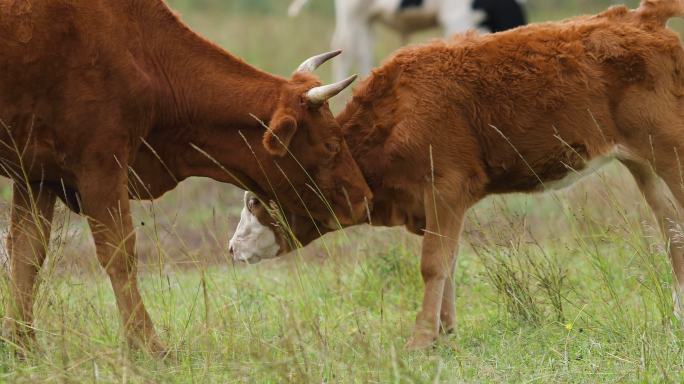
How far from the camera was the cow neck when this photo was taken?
6207 millimetres

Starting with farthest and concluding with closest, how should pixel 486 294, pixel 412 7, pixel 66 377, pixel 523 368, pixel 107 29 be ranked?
1. pixel 412 7
2. pixel 486 294
3. pixel 107 29
4. pixel 523 368
5. pixel 66 377

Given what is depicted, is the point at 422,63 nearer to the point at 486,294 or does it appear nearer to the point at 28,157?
the point at 486,294

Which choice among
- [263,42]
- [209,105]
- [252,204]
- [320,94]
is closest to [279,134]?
[320,94]

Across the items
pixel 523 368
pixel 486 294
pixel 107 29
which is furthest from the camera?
pixel 486 294

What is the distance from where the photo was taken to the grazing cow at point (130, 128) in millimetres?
5742

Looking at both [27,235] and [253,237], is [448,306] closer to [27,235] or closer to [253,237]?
[253,237]

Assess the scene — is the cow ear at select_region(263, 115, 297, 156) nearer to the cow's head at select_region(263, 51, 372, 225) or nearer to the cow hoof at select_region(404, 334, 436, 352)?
the cow's head at select_region(263, 51, 372, 225)

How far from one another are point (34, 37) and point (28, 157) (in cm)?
59

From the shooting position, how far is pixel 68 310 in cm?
575

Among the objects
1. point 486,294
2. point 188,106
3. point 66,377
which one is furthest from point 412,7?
point 66,377

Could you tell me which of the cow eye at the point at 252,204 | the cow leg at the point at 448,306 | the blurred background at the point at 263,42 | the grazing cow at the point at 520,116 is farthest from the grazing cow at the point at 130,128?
the blurred background at the point at 263,42

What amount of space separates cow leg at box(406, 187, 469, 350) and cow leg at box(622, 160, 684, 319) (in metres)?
1.05

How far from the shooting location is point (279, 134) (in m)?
6.14

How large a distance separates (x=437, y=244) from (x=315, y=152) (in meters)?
0.83
